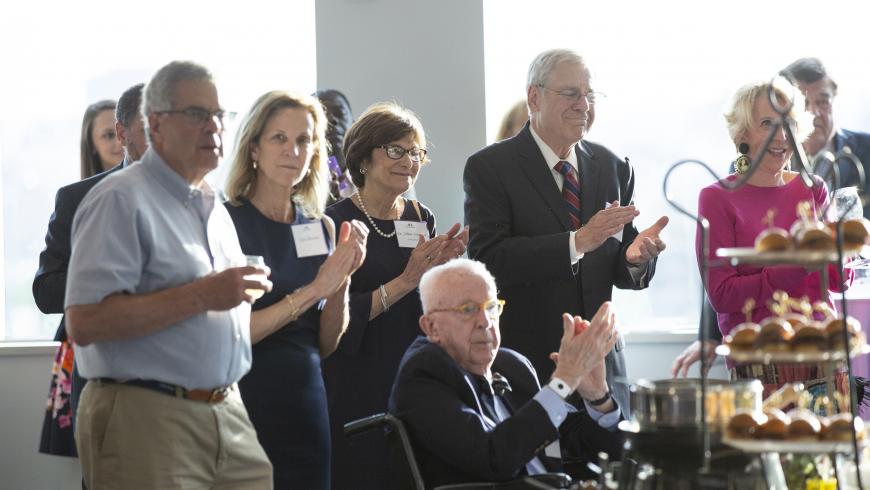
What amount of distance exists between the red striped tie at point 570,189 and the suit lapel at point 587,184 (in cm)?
2

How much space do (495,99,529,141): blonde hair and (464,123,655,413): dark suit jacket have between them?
2.79ft

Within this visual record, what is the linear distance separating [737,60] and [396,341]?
8.23ft

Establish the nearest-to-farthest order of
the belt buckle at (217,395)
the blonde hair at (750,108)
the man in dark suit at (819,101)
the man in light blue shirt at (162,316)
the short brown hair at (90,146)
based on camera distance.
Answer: the man in light blue shirt at (162,316) < the belt buckle at (217,395) < the blonde hair at (750,108) < the short brown hair at (90,146) < the man in dark suit at (819,101)

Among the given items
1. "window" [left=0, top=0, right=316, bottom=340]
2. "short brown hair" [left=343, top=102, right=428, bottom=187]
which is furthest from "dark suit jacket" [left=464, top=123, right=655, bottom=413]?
"window" [left=0, top=0, right=316, bottom=340]

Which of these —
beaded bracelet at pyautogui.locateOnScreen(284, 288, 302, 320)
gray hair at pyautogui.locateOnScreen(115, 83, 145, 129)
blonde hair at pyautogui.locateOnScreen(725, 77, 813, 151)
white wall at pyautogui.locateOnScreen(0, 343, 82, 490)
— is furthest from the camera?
white wall at pyautogui.locateOnScreen(0, 343, 82, 490)

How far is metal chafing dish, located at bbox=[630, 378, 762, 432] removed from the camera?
225 cm

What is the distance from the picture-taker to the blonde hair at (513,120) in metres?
5.08

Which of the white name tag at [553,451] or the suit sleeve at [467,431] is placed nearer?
the suit sleeve at [467,431]

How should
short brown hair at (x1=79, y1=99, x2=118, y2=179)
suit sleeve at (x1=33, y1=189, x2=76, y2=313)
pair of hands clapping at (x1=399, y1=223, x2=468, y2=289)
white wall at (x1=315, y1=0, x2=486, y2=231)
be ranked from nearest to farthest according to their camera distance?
1. suit sleeve at (x1=33, y1=189, x2=76, y2=313)
2. pair of hands clapping at (x1=399, y1=223, x2=468, y2=289)
3. short brown hair at (x1=79, y1=99, x2=118, y2=179)
4. white wall at (x1=315, y1=0, x2=486, y2=231)

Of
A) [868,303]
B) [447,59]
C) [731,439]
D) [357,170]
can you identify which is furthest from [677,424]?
[447,59]

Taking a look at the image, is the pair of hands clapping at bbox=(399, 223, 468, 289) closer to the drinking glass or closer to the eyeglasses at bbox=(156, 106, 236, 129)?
the drinking glass

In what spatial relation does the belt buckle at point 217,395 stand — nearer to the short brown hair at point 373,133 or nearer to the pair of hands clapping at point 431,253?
the pair of hands clapping at point 431,253

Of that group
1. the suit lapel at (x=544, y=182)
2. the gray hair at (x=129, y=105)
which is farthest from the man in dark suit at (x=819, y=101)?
the gray hair at (x=129, y=105)

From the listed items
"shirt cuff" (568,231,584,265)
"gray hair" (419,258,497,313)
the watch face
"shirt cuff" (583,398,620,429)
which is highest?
"shirt cuff" (568,231,584,265)
